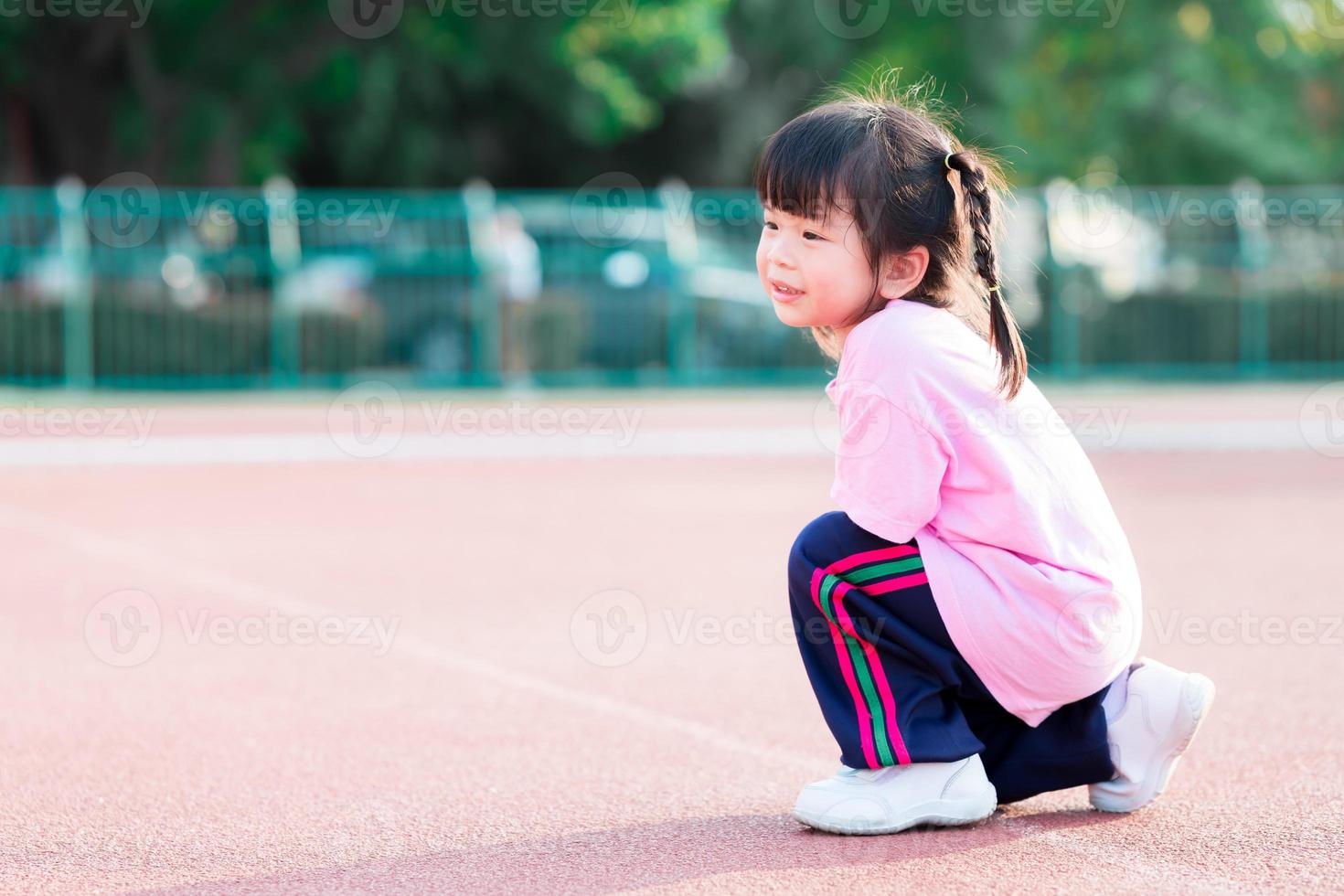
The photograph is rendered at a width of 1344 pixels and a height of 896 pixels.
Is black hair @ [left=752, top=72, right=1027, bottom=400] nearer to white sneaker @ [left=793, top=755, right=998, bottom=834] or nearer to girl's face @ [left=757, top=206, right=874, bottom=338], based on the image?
girl's face @ [left=757, top=206, right=874, bottom=338]

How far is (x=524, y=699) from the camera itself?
5.00 m

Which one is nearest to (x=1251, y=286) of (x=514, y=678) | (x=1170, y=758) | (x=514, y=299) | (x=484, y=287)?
(x=514, y=299)

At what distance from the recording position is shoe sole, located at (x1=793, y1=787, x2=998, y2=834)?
136 inches

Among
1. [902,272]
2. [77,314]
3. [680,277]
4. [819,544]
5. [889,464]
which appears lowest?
[819,544]

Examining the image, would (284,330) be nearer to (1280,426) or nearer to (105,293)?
(105,293)

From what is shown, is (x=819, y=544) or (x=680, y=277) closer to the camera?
(x=819, y=544)

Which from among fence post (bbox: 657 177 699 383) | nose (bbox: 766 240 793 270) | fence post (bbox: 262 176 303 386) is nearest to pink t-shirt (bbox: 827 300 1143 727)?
nose (bbox: 766 240 793 270)

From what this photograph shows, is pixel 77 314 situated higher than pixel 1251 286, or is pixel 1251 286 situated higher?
pixel 1251 286

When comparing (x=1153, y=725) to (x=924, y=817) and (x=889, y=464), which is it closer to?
(x=924, y=817)

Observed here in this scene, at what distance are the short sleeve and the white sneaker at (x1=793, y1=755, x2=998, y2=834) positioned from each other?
0.53 meters

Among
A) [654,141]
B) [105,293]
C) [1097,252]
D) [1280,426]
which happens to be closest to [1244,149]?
[654,141]

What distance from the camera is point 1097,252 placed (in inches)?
812

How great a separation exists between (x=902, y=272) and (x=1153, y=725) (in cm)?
109

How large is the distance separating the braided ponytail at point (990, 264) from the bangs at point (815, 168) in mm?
212
